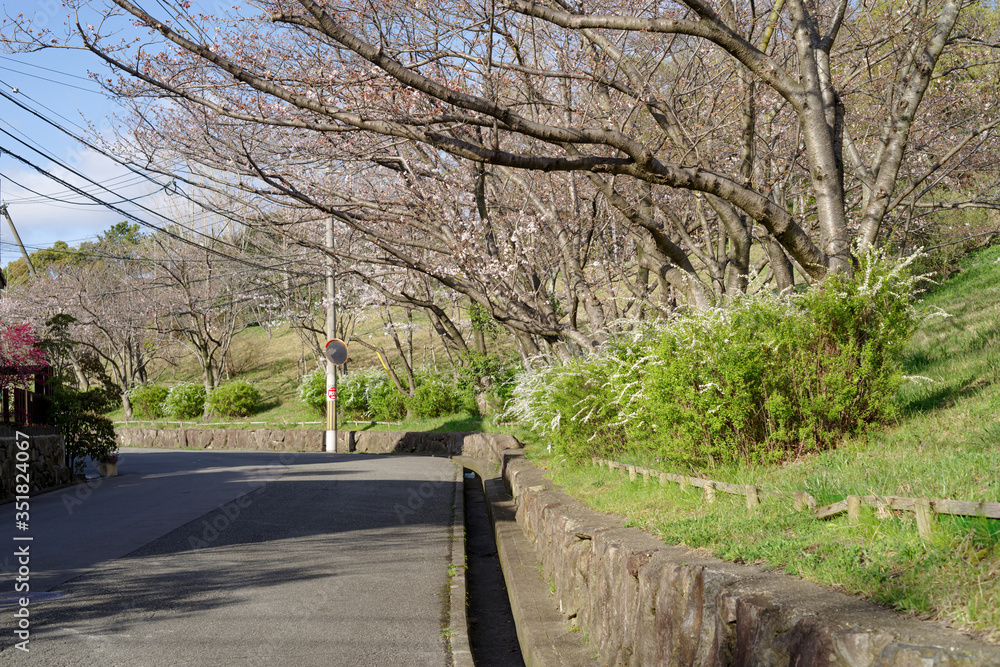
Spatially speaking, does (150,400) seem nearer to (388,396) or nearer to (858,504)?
(388,396)

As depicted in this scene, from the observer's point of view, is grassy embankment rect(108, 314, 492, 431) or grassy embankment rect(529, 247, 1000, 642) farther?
grassy embankment rect(108, 314, 492, 431)

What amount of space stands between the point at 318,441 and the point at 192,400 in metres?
12.7

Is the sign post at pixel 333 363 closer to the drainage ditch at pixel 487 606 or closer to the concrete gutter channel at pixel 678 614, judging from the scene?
the drainage ditch at pixel 487 606

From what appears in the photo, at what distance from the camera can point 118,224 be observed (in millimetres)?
56000

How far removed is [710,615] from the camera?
10.7 ft

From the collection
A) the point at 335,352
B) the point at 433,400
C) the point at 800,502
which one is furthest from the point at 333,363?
the point at 800,502

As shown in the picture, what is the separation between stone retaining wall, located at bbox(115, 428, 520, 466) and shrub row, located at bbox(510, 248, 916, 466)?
10068mm

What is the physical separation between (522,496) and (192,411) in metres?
27.6

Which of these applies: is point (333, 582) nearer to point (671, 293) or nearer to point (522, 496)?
point (522, 496)

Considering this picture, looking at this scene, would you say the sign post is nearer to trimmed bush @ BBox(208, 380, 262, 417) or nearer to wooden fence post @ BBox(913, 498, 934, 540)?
trimmed bush @ BBox(208, 380, 262, 417)

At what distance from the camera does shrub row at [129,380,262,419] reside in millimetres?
30922

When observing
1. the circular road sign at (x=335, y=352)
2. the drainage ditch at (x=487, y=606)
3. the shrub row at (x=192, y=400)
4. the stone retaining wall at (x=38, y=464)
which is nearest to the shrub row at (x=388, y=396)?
the circular road sign at (x=335, y=352)

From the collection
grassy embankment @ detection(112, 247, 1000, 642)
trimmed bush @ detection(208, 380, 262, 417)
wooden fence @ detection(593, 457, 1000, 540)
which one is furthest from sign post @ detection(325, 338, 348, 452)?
wooden fence @ detection(593, 457, 1000, 540)

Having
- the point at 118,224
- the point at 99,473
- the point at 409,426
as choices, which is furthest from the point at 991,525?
the point at 118,224
